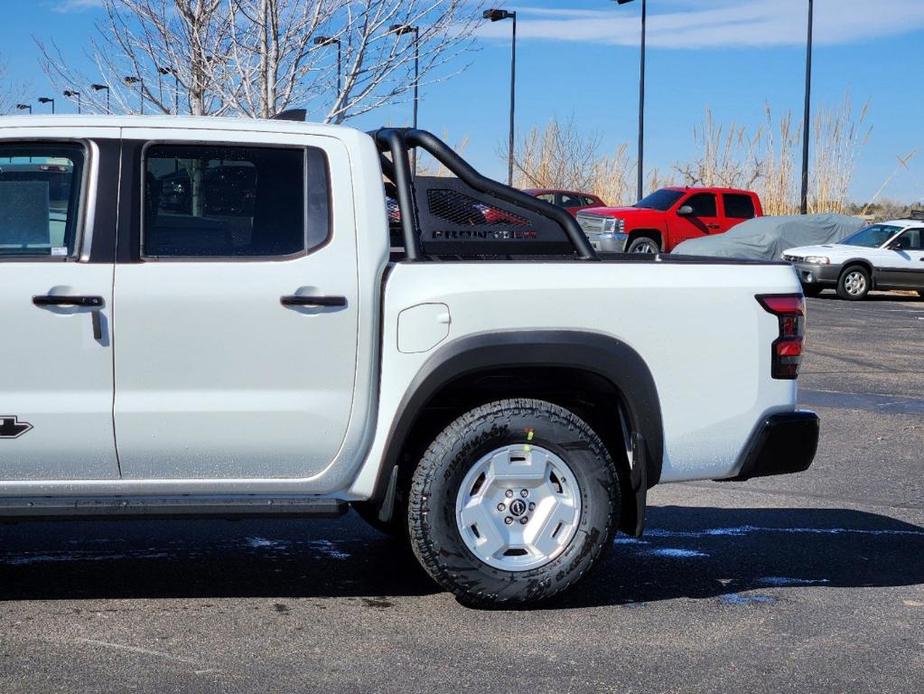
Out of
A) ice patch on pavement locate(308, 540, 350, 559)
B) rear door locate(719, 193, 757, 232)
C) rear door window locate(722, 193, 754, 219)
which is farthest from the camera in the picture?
rear door window locate(722, 193, 754, 219)

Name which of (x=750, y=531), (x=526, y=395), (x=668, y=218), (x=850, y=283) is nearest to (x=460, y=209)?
(x=526, y=395)

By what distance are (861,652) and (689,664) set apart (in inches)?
25.3

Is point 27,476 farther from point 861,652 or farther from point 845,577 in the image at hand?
point 845,577

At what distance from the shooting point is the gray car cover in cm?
2647

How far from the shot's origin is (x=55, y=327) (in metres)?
4.64

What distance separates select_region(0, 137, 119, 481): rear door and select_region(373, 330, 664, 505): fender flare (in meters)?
1.06

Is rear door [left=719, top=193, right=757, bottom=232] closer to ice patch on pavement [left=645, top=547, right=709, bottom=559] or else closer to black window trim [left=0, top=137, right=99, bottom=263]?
ice patch on pavement [left=645, top=547, right=709, bottom=559]

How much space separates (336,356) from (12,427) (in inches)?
45.2

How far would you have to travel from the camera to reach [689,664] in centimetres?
447

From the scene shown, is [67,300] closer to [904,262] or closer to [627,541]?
[627,541]

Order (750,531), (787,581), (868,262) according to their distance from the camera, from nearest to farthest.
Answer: (787,581) < (750,531) < (868,262)

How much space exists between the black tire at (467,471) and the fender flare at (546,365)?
0.46 ft

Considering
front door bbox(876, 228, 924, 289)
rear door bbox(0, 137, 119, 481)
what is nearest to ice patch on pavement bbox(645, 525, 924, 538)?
rear door bbox(0, 137, 119, 481)

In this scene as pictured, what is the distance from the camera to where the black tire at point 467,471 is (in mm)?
4938
